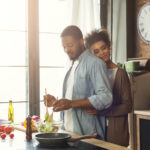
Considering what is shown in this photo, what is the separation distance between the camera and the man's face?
2.54 m

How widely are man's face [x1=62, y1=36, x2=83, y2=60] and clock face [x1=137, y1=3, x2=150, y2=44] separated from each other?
2082mm

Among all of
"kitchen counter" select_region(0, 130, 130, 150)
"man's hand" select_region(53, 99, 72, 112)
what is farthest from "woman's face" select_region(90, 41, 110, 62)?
Result: "kitchen counter" select_region(0, 130, 130, 150)

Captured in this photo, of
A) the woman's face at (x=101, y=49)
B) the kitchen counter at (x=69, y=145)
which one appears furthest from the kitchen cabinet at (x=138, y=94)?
the kitchen counter at (x=69, y=145)

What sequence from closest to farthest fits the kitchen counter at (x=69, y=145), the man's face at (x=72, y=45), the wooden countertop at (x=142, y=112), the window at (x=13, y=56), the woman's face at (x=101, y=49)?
the kitchen counter at (x=69, y=145), the man's face at (x=72, y=45), the woman's face at (x=101, y=49), the wooden countertop at (x=142, y=112), the window at (x=13, y=56)

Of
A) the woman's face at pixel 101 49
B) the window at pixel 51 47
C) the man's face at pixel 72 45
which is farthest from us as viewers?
the window at pixel 51 47

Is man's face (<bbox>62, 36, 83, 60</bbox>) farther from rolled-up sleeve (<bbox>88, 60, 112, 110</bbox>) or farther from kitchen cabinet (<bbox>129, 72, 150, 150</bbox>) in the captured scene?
kitchen cabinet (<bbox>129, 72, 150, 150</bbox>)

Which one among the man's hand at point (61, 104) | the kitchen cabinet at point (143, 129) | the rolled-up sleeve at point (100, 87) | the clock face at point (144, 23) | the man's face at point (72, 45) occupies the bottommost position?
the kitchen cabinet at point (143, 129)

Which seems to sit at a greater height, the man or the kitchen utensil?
the kitchen utensil

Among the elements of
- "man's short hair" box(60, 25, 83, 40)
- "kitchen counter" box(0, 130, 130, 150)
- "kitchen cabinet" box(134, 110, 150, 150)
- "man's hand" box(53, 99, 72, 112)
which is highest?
"man's short hair" box(60, 25, 83, 40)

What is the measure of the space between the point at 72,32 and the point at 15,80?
1.84 m

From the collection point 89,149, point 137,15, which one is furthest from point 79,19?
point 89,149

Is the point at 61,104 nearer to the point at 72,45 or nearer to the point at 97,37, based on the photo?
the point at 72,45

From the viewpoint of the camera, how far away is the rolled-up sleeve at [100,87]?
89.7 inches

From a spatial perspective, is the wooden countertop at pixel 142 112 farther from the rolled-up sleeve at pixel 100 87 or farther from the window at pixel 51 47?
the rolled-up sleeve at pixel 100 87
